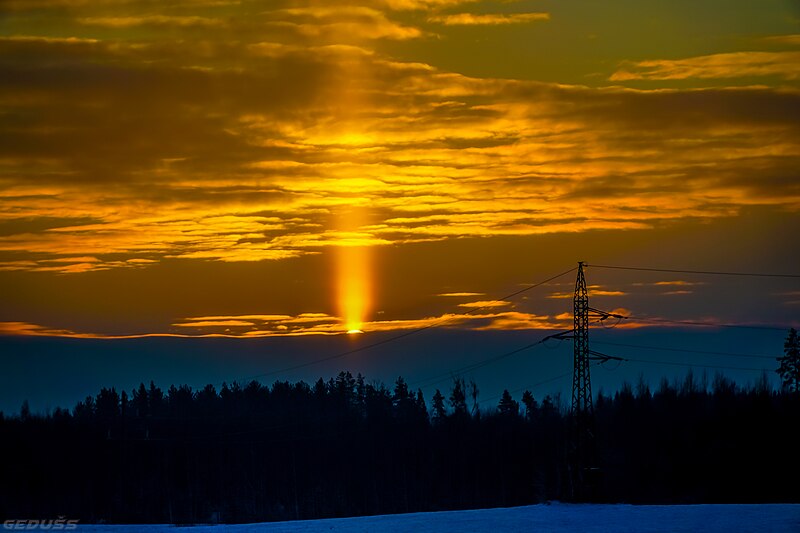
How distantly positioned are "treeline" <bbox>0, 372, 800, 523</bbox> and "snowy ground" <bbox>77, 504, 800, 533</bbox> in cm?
7566

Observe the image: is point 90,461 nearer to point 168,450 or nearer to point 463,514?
point 168,450

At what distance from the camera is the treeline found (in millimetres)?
146125

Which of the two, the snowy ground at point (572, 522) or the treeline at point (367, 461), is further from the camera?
the treeline at point (367, 461)

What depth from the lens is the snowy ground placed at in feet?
177

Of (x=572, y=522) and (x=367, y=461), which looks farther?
(x=367, y=461)

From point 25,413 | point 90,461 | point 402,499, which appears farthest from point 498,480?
point 25,413

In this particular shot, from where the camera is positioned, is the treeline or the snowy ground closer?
the snowy ground

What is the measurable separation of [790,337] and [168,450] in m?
113

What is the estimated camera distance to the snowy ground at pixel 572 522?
177 ft

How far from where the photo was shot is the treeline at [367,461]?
5753 inches

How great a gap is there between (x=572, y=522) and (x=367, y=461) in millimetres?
130207

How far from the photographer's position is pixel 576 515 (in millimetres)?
61469

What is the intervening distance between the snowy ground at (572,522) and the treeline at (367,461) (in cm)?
7566

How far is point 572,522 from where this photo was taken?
57.9 metres
